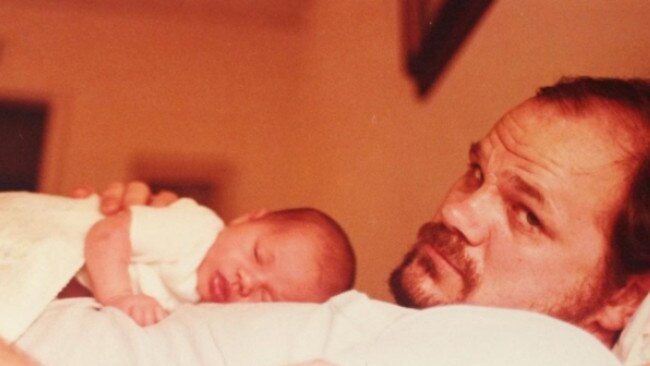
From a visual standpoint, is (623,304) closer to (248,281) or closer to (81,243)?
(248,281)

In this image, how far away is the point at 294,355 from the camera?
28.3 inches

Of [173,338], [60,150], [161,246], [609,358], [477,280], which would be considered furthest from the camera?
[60,150]

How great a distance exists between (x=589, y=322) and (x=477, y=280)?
134 mm

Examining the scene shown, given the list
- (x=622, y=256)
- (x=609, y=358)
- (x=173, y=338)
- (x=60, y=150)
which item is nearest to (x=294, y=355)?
(x=173, y=338)

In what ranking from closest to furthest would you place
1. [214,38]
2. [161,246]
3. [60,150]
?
[161,246] < [60,150] < [214,38]

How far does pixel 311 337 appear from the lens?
739 mm

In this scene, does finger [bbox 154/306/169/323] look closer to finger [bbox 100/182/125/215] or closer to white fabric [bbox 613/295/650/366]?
finger [bbox 100/182/125/215]

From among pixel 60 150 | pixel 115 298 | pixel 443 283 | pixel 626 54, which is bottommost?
pixel 60 150

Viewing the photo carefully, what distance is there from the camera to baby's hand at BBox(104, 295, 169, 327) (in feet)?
2.92

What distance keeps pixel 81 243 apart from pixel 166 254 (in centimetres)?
12

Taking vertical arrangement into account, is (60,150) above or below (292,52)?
below

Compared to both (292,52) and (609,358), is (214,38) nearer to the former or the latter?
(292,52)

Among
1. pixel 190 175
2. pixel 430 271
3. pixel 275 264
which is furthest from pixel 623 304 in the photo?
pixel 190 175

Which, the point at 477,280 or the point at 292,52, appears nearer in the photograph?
the point at 477,280
